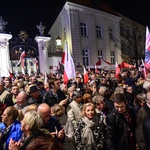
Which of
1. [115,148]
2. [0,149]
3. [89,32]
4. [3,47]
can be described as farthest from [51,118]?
[89,32]

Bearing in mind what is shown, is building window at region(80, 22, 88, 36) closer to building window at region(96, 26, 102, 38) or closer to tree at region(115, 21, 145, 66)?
building window at region(96, 26, 102, 38)

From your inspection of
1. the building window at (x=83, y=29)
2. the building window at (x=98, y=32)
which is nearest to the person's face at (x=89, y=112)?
the building window at (x=83, y=29)

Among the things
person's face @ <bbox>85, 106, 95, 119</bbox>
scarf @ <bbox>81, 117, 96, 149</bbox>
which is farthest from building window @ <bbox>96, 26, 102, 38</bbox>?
scarf @ <bbox>81, 117, 96, 149</bbox>

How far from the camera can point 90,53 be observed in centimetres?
2455

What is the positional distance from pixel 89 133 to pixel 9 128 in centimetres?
139

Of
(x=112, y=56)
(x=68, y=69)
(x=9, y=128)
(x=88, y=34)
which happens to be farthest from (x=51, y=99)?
(x=112, y=56)

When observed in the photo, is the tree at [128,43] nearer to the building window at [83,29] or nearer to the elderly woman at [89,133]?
the building window at [83,29]

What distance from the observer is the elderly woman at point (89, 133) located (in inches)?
143

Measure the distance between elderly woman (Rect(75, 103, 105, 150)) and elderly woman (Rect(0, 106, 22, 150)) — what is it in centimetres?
110

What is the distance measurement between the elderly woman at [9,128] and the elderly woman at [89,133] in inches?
43.5

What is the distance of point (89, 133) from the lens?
3609mm

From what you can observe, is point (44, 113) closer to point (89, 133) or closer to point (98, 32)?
point (89, 133)

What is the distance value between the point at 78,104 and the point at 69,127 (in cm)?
76

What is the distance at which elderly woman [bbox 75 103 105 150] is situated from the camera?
143 inches
